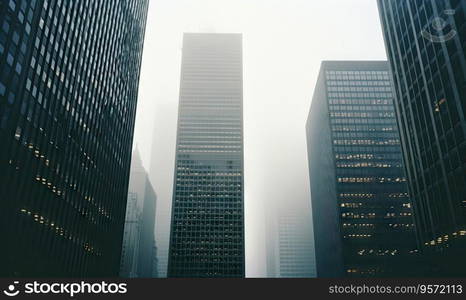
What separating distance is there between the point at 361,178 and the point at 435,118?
3877 inches

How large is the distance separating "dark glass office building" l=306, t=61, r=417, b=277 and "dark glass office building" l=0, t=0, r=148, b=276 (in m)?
94.9

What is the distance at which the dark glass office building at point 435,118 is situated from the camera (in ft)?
168

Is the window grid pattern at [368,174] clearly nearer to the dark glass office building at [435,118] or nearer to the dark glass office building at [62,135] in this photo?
the dark glass office building at [435,118]

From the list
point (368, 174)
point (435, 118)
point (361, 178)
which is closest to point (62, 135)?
point (435, 118)

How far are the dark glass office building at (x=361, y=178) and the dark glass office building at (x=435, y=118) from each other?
257 ft

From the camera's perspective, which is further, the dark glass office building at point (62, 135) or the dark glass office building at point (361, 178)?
the dark glass office building at point (361, 178)

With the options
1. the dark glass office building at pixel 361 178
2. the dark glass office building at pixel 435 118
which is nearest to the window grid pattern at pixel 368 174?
the dark glass office building at pixel 361 178

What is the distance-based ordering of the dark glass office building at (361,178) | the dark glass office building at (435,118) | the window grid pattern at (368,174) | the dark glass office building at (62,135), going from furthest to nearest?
1. the dark glass office building at (361,178)
2. the window grid pattern at (368,174)
3. the dark glass office building at (435,118)
4. the dark glass office building at (62,135)

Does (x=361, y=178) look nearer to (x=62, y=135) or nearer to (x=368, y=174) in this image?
(x=368, y=174)

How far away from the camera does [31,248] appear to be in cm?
5084

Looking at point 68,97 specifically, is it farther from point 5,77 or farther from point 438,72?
point 438,72

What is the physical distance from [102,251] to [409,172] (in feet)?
231

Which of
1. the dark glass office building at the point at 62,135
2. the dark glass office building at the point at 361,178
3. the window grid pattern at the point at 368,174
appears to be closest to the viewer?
the dark glass office building at the point at 62,135

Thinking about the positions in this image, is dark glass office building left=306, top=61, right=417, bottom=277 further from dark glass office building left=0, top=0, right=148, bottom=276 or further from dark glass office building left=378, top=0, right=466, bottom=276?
dark glass office building left=0, top=0, right=148, bottom=276
